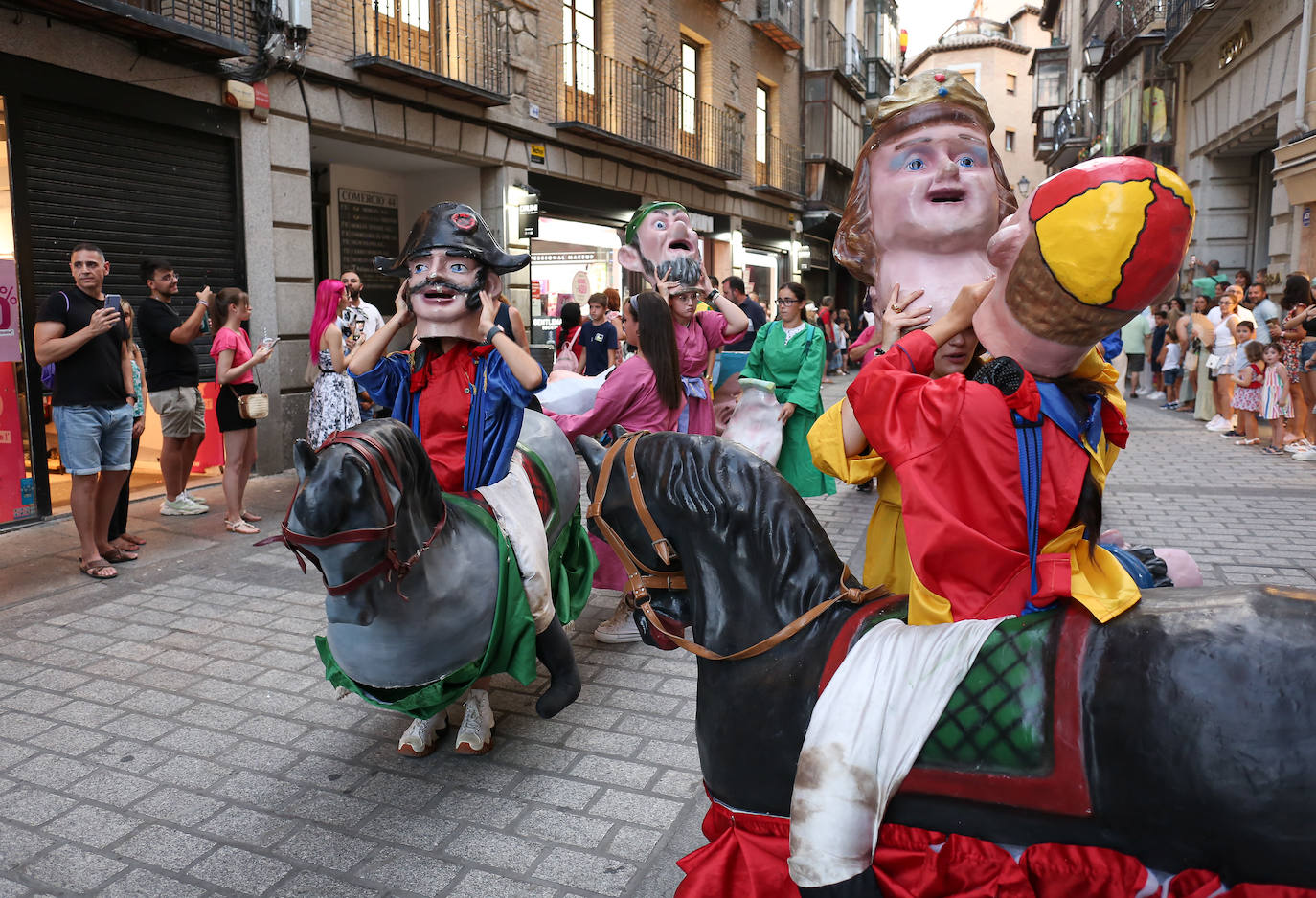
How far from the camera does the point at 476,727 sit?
3.43m

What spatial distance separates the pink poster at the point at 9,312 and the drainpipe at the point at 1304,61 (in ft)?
47.2

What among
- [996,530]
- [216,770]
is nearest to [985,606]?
[996,530]

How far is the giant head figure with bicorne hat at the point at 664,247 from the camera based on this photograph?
4863mm

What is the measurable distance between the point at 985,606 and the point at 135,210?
8075mm

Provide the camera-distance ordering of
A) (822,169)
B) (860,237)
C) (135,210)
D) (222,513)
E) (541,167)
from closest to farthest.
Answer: (860,237) < (222,513) < (135,210) < (541,167) < (822,169)

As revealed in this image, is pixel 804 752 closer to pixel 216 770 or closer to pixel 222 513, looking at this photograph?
pixel 216 770

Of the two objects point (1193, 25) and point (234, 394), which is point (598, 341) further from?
point (1193, 25)

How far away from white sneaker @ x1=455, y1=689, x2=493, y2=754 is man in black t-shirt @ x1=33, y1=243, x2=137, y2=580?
3.26 m

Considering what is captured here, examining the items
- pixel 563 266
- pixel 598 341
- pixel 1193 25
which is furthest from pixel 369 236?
pixel 1193 25

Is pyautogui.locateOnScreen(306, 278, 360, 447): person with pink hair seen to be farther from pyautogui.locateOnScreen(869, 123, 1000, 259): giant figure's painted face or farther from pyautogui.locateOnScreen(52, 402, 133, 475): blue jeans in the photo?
pyautogui.locateOnScreen(869, 123, 1000, 259): giant figure's painted face

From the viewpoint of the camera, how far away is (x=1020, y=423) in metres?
1.79

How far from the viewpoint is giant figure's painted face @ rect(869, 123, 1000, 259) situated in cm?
269

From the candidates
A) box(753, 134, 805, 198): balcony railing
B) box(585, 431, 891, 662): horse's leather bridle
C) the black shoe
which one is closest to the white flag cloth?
box(585, 431, 891, 662): horse's leather bridle

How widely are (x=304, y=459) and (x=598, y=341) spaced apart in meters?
7.52
